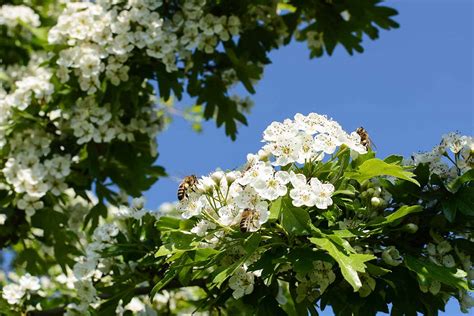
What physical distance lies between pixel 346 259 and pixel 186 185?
623mm

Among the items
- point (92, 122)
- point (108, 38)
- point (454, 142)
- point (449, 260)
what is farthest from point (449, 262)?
point (92, 122)

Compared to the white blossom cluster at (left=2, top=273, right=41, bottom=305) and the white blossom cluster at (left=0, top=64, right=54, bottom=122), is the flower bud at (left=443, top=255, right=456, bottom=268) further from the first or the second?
the white blossom cluster at (left=0, top=64, right=54, bottom=122)

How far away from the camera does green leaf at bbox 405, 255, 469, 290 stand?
188cm

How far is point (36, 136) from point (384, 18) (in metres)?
2.26

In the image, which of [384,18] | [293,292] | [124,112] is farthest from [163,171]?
[293,292]

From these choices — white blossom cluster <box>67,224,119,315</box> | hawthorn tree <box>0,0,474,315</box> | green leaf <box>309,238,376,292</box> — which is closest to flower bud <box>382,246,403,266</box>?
hawthorn tree <box>0,0,474,315</box>

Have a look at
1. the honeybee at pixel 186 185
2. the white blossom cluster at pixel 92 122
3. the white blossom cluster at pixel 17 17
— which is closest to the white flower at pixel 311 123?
the honeybee at pixel 186 185

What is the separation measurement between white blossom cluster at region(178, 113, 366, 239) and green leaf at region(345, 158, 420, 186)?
58 millimetres

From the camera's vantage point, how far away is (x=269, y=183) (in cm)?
190

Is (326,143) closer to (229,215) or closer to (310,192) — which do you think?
(310,192)

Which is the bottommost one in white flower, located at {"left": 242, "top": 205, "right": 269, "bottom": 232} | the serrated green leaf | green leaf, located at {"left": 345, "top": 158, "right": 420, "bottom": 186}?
the serrated green leaf

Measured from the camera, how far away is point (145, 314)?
302 centimetres

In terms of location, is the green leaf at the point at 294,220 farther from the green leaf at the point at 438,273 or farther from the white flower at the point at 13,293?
the white flower at the point at 13,293

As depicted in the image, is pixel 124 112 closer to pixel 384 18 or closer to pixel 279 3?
pixel 279 3
